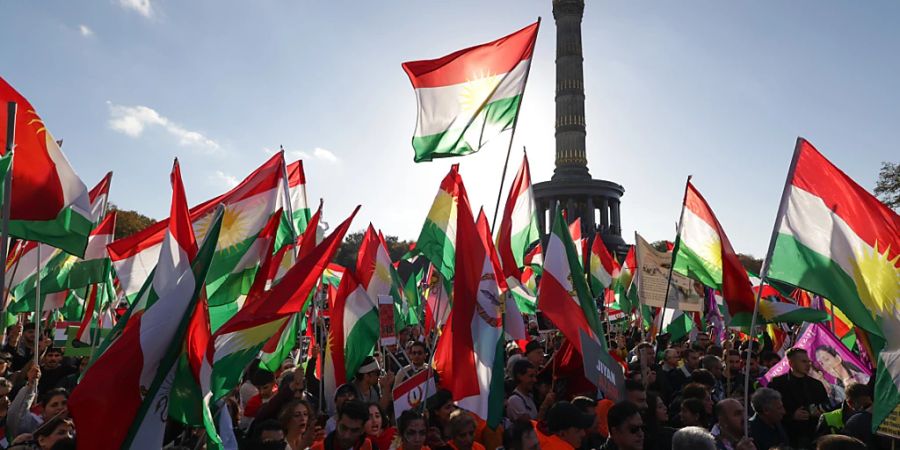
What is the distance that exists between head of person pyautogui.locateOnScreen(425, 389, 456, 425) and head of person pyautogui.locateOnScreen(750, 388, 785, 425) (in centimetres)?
220

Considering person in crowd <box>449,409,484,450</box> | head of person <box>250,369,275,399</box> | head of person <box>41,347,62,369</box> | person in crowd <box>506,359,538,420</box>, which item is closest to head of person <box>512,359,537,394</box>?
person in crowd <box>506,359,538,420</box>

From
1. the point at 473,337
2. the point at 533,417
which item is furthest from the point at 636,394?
the point at 473,337

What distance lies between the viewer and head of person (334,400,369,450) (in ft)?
14.0

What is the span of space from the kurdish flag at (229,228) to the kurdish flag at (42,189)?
1.58m

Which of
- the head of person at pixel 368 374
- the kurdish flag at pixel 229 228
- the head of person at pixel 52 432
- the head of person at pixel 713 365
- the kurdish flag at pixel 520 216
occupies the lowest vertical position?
the head of person at pixel 52 432

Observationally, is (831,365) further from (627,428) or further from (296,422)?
(296,422)

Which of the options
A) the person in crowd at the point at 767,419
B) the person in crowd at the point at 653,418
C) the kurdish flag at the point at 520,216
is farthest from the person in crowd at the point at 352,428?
the kurdish flag at the point at 520,216

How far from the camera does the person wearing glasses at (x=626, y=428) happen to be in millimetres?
3859

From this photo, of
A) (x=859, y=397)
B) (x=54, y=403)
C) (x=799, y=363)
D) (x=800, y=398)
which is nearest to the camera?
(x=54, y=403)

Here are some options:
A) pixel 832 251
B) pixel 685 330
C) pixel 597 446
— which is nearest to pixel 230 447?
pixel 597 446

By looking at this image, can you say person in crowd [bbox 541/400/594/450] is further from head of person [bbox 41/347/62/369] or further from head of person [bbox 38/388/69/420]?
head of person [bbox 41/347/62/369]

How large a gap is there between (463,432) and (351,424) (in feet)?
2.51

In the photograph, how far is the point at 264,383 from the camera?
5879 millimetres

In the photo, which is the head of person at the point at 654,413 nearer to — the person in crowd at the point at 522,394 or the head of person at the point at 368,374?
the person in crowd at the point at 522,394
